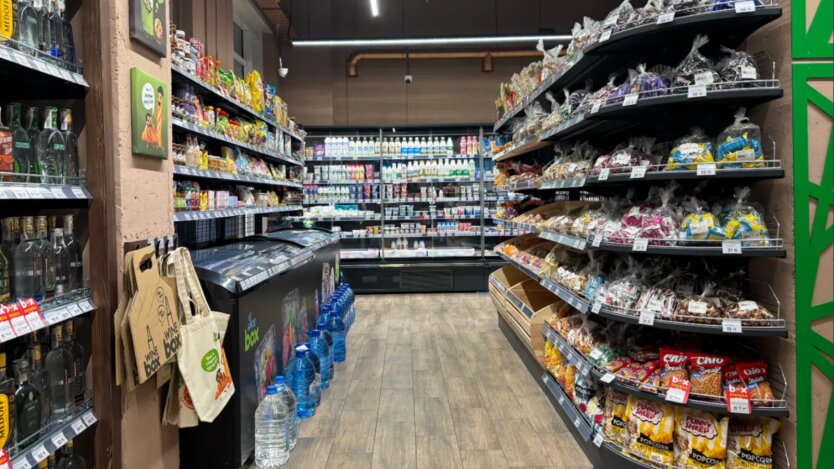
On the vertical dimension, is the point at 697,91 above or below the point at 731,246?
above

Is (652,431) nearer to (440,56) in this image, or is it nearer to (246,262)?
(246,262)

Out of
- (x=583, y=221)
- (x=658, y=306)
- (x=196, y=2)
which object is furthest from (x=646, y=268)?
(x=196, y=2)

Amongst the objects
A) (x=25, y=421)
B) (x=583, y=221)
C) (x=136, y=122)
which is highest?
(x=136, y=122)

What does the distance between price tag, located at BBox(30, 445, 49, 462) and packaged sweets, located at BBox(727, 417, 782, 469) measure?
108 inches

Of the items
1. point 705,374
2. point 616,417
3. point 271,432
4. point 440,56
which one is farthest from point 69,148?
point 440,56

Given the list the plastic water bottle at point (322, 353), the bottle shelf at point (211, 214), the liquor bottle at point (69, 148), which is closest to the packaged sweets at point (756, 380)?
the plastic water bottle at point (322, 353)

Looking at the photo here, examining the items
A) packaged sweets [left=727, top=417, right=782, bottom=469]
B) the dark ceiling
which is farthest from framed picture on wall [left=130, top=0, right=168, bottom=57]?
the dark ceiling

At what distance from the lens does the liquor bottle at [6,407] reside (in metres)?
1.62

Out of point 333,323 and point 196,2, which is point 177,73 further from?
point 333,323

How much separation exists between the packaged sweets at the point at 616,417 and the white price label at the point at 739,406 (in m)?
0.50

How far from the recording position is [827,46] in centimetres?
222

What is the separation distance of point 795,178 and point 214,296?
111 inches

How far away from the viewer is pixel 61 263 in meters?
1.99

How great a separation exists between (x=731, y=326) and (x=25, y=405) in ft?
9.18
